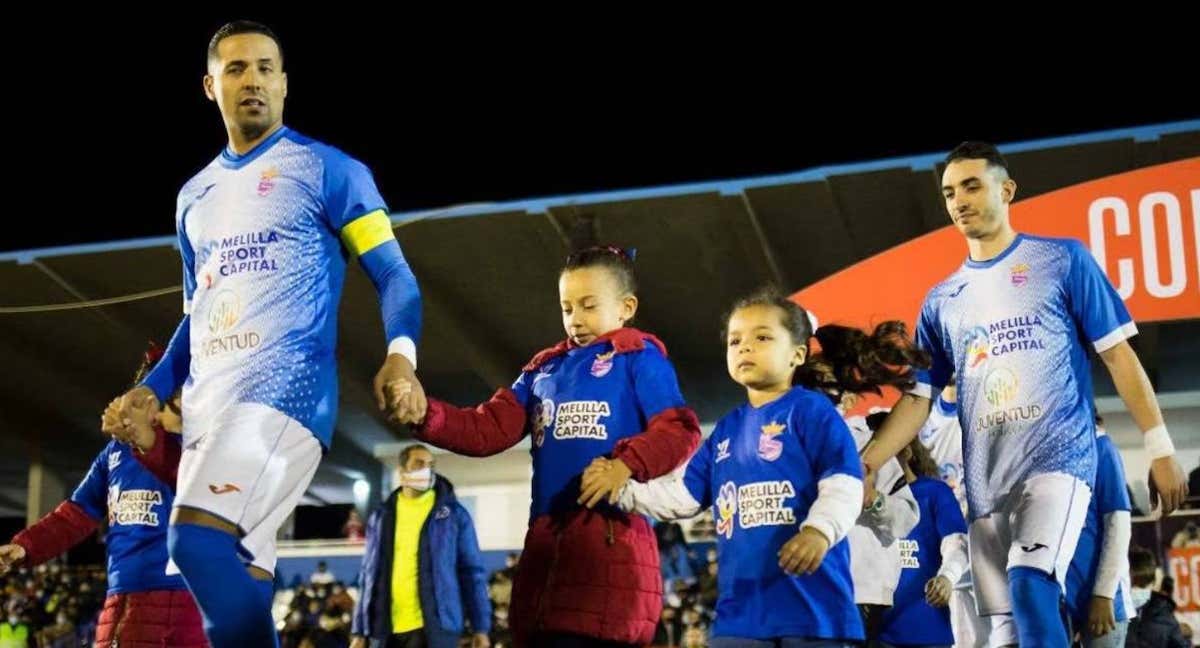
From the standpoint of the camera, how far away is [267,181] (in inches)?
150

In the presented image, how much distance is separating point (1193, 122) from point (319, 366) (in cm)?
1045

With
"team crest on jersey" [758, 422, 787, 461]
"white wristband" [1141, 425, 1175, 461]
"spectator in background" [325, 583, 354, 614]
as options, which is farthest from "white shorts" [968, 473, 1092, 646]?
"spectator in background" [325, 583, 354, 614]

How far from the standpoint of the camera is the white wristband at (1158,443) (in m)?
4.75

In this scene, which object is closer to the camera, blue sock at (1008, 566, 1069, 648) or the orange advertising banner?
blue sock at (1008, 566, 1069, 648)

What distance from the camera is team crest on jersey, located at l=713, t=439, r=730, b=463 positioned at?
447 centimetres

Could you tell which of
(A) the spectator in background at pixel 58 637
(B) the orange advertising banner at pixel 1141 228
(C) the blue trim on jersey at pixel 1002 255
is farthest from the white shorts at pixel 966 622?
(A) the spectator in background at pixel 58 637

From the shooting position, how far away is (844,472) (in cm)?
419

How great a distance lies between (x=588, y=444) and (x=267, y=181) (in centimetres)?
129

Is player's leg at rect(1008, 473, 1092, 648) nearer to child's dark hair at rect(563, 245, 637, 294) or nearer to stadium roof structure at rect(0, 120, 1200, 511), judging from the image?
child's dark hair at rect(563, 245, 637, 294)

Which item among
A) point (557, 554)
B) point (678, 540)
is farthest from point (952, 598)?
point (678, 540)

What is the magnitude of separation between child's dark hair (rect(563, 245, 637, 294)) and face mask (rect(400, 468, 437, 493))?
178 inches

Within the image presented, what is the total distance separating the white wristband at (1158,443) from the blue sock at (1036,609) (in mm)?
582

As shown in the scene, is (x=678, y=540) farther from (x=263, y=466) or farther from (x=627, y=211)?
(x=263, y=466)

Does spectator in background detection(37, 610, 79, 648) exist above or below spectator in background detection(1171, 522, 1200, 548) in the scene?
below
